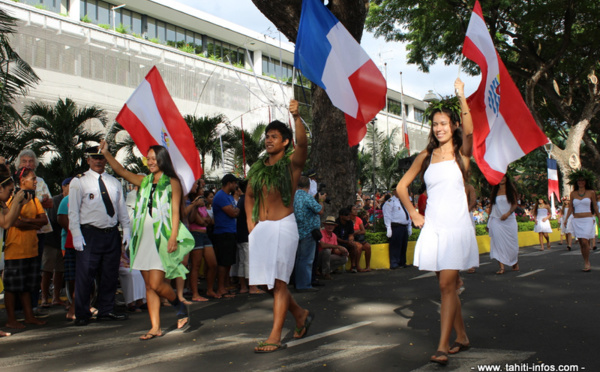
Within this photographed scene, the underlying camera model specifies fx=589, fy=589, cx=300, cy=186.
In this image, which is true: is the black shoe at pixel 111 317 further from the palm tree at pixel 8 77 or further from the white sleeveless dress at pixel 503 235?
the white sleeveless dress at pixel 503 235

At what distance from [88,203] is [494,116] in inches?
194

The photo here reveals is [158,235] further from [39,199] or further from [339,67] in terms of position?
[339,67]

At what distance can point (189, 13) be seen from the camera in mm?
34656

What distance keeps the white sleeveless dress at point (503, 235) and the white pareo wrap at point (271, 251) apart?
23.0 feet

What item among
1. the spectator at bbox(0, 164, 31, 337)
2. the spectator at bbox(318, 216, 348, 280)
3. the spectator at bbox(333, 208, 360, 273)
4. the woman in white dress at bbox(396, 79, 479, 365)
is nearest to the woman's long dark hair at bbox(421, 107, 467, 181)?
the woman in white dress at bbox(396, 79, 479, 365)

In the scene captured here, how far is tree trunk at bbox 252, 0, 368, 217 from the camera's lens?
44.6 feet

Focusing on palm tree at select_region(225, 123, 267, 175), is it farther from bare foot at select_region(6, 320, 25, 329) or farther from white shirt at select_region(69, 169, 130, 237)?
bare foot at select_region(6, 320, 25, 329)

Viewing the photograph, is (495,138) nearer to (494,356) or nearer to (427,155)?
(427,155)

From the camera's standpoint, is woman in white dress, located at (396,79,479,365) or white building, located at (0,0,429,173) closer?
woman in white dress, located at (396,79,479,365)

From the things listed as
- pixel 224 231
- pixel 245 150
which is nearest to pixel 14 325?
pixel 224 231

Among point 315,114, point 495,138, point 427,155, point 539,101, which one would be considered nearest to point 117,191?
point 427,155

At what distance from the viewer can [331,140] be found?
1377 cm

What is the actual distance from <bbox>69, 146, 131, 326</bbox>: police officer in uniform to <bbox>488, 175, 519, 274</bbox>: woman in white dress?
7203 millimetres

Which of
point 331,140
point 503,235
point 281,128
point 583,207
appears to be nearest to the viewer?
point 281,128
